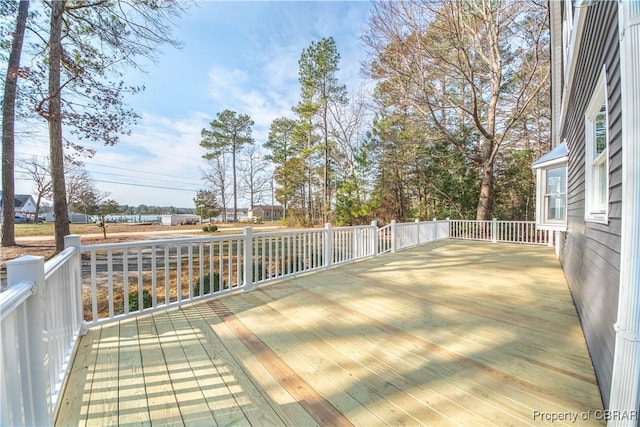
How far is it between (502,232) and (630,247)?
371 inches

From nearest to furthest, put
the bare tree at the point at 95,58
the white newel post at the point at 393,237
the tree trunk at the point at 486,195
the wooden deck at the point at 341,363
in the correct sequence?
1. the wooden deck at the point at 341,363
2. the bare tree at the point at 95,58
3. the white newel post at the point at 393,237
4. the tree trunk at the point at 486,195

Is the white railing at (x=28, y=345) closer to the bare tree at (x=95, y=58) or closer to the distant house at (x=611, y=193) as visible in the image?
the distant house at (x=611, y=193)

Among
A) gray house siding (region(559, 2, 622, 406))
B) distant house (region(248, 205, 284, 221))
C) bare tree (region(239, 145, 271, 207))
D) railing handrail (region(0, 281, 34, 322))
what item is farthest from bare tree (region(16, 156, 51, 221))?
distant house (region(248, 205, 284, 221))

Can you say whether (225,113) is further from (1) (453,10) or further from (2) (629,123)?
(2) (629,123)

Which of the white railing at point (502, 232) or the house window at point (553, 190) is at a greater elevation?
the house window at point (553, 190)

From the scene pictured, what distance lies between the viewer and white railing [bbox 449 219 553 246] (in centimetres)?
865

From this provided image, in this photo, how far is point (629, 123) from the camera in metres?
1.21

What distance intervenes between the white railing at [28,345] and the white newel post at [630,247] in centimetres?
238

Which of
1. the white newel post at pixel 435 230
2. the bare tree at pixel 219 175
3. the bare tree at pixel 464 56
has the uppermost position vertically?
the bare tree at pixel 464 56

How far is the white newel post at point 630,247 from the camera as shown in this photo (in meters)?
1.15

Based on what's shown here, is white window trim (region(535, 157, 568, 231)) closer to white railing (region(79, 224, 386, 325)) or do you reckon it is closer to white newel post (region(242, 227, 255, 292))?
white railing (region(79, 224, 386, 325))

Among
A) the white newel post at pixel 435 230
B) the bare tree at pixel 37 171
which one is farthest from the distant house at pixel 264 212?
the white newel post at pixel 435 230

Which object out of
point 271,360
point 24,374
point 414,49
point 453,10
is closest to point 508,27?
point 453,10

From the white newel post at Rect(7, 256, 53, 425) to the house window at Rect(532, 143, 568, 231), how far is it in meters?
6.37
